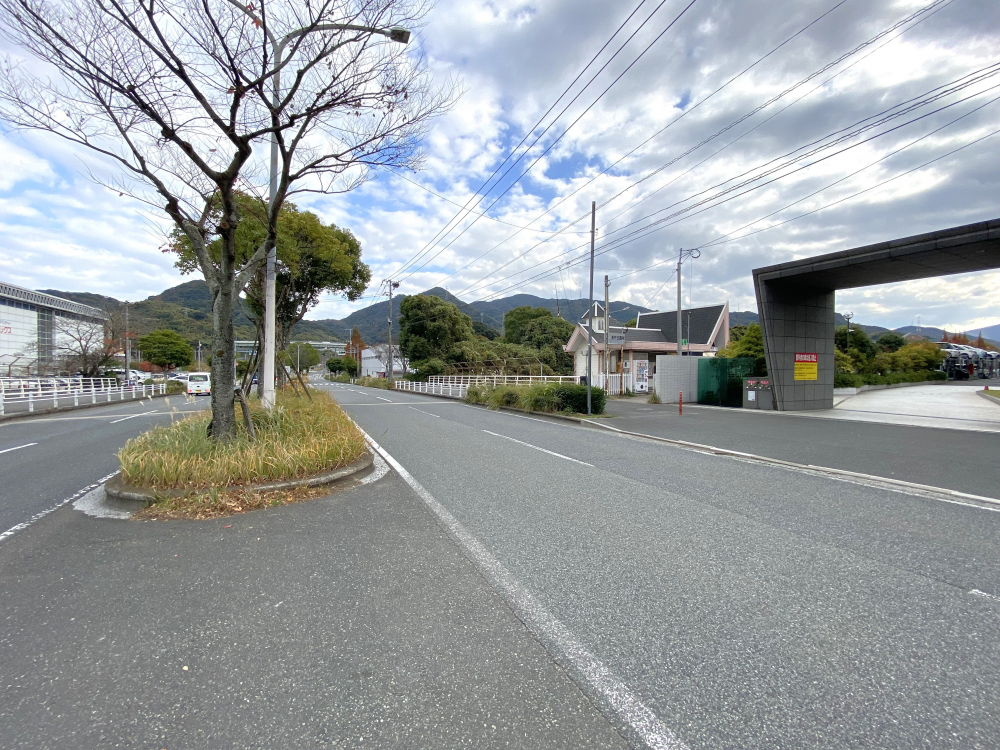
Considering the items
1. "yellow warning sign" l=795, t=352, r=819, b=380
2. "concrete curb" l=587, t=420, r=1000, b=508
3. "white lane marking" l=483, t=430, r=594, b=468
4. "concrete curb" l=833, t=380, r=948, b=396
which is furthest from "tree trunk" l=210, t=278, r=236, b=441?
"concrete curb" l=833, t=380, r=948, b=396

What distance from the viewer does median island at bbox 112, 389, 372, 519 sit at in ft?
18.2

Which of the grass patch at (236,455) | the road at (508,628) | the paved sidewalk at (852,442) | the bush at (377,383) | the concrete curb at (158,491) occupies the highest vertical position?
the grass patch at (236,455)

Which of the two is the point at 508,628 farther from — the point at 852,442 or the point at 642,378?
the point at 642,378

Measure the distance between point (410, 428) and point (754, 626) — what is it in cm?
1131

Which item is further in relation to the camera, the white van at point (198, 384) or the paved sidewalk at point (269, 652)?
the white van at point (198, 384)

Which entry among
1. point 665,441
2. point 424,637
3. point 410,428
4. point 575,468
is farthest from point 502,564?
point 410,428

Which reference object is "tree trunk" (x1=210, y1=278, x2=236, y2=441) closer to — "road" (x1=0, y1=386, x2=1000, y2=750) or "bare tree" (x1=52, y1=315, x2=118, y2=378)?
"road" (x1=0, y1=386, x2=1000, y2=750)

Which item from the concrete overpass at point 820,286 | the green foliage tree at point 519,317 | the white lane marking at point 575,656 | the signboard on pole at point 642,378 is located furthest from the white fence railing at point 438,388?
the green foliage tree at point 519,317

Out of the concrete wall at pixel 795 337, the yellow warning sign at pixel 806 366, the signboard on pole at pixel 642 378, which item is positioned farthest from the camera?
the signboard on pole at pixel 642 378

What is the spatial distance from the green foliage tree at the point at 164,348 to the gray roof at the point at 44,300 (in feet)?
17.7

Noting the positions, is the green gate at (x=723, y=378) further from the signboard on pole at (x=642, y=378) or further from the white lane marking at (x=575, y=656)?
the white lane marking at (x=575, y=656)

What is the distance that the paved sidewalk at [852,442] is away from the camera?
7586 millimetres

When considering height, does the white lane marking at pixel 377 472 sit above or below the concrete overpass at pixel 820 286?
below

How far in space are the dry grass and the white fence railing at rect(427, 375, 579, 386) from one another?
21.8 m
